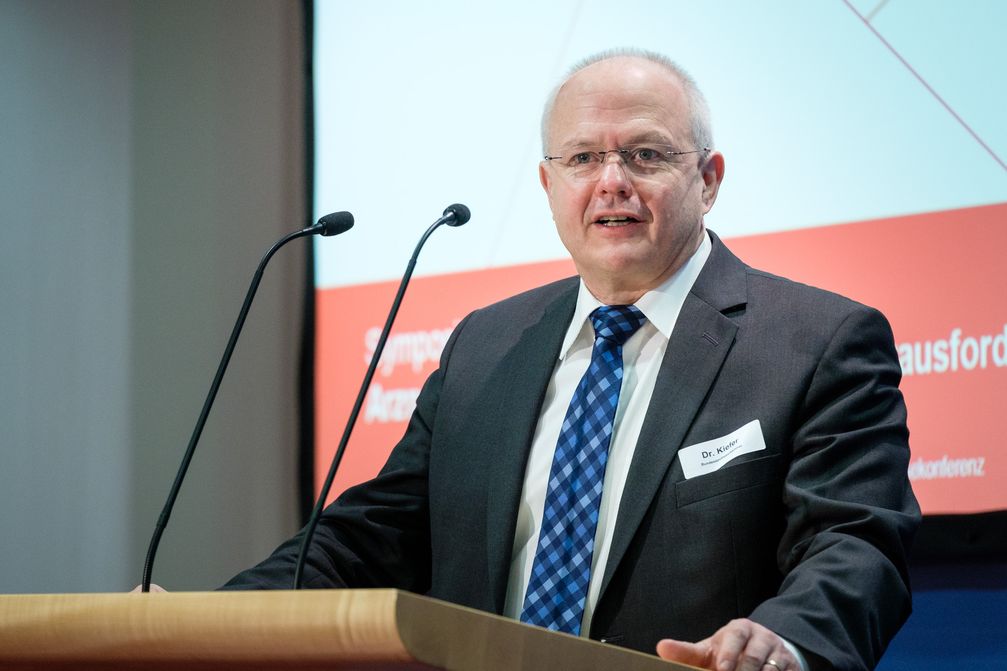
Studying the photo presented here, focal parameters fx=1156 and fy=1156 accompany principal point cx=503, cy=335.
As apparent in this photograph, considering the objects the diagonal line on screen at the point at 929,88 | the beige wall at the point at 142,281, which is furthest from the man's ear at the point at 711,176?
the beige wall at the point at 142,281

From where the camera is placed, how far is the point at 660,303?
2.25 m

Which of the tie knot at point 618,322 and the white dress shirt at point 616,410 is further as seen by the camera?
the tie knot at point 618,322

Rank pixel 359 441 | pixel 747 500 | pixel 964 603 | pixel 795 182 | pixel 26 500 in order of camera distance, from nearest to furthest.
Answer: pixel 747 500, pixel 964 603, pixel 795 182, pixel 359 441, pixel 26 500

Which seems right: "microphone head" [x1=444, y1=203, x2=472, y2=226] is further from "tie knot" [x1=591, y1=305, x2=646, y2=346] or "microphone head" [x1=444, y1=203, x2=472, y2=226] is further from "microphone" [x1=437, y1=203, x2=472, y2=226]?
"tie knot" [x1=591, y1=305, x2=646, y2=346]

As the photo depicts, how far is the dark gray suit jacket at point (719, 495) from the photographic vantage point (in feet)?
5.78

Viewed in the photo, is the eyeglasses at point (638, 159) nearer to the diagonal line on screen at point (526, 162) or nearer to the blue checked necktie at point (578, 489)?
the blue checked necktie at point (578, 489)

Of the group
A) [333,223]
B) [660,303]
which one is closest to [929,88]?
[660,303]

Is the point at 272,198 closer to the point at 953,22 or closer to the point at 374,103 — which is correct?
the point at 374,103

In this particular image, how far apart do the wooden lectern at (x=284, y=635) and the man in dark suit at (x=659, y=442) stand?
43 centimetres

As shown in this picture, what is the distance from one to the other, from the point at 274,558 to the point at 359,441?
146 centimetres

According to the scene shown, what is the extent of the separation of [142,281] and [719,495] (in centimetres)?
275

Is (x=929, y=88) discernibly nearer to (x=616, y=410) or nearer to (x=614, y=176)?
(x=614, y=176)

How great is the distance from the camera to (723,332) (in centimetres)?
212

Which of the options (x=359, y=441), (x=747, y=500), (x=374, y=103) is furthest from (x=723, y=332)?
(x=374, y=103)
